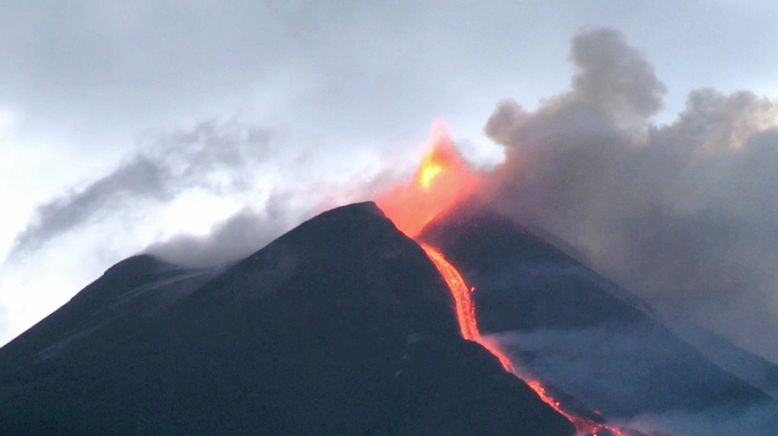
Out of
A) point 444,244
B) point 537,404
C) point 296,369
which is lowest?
point 537,404

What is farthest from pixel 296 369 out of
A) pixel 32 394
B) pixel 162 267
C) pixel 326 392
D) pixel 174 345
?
pixel 162 267

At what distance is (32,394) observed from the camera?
65.1 meters

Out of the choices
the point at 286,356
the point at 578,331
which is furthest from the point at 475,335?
the point at 286,356

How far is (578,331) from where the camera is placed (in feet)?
226

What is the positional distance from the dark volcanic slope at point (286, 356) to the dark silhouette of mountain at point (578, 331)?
3526 millimetres

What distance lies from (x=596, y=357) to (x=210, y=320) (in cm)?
2152

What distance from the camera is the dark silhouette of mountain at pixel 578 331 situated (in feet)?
209

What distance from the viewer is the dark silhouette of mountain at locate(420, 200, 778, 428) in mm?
63781

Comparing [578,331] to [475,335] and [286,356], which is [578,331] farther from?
[286,356]

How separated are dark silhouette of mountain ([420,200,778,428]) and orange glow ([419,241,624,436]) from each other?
0.60 metres

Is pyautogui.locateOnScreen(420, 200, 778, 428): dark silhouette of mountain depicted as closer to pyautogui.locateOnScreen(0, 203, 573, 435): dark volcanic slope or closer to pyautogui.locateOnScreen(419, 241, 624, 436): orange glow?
pyautogui.locateOnScreen(419, 241, 624, 436): orange glow

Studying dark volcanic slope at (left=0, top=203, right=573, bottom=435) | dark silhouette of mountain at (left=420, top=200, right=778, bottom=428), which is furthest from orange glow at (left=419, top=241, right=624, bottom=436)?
dark volcanic slope at (left=0, top=203, right=573, bottom=435)

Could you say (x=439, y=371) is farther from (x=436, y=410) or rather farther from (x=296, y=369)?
(x=296, y=369)

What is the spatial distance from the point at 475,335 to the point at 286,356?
1023cm
